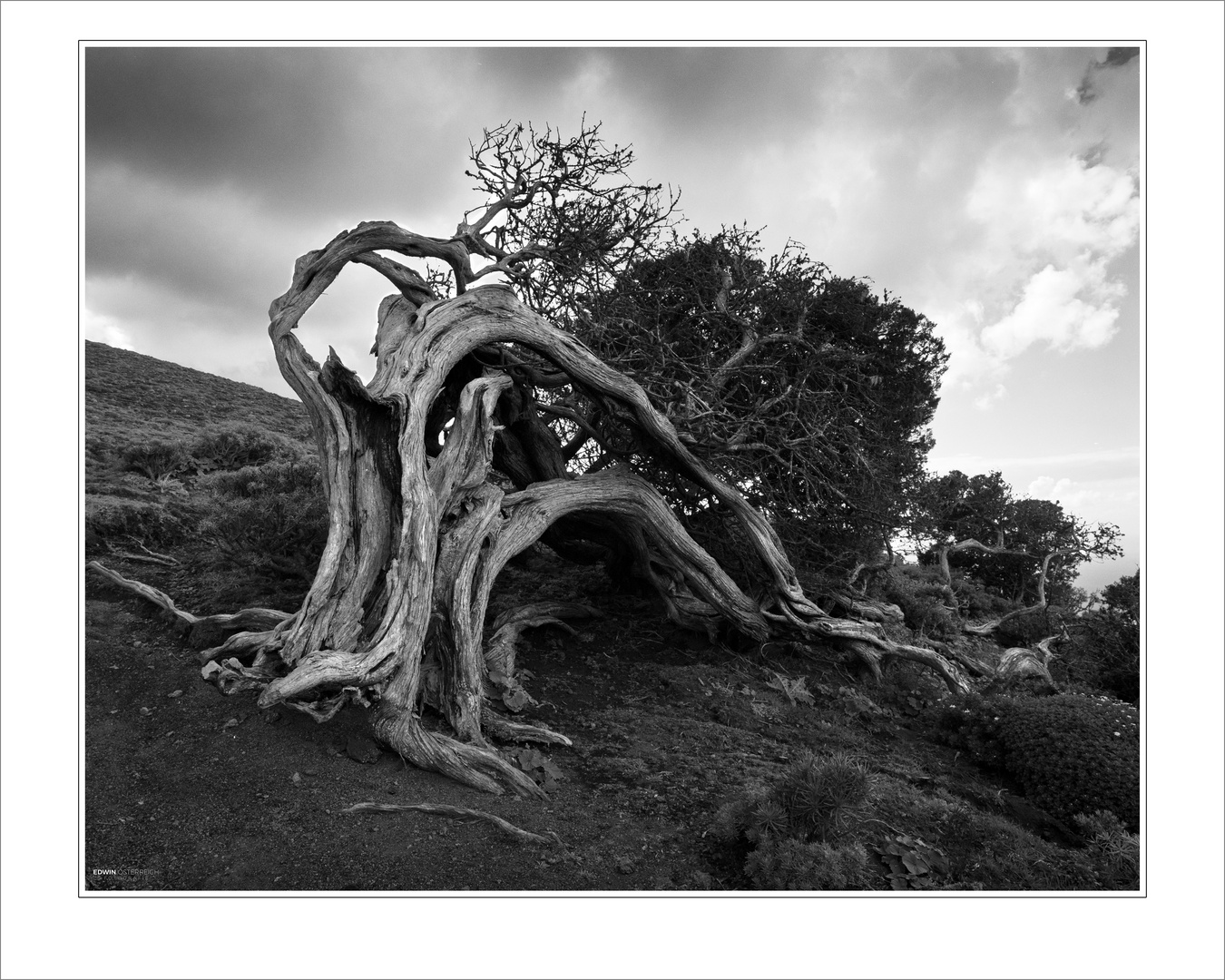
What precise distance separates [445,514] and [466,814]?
260 cm

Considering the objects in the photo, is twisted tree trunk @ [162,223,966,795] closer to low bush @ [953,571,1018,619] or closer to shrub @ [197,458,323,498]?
shrub @ [197,458,323,498]

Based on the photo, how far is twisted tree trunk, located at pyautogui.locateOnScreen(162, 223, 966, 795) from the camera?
197 inches

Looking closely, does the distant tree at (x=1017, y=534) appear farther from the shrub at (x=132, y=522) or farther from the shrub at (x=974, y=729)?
the shrub at (x=132, y=522)

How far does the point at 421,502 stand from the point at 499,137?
13.7 ft

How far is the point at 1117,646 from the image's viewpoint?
30.7ft

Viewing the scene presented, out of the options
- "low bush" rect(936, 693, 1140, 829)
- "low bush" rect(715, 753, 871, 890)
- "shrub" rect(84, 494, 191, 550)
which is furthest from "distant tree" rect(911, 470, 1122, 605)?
"shrub" rect(84, 494, 191, 550)

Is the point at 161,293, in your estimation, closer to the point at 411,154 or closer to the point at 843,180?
the point at 411,154

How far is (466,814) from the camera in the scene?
4.34 meters

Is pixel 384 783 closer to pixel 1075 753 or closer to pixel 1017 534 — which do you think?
pixel 1075 753

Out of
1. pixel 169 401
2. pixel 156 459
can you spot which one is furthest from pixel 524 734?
pixel 169 401

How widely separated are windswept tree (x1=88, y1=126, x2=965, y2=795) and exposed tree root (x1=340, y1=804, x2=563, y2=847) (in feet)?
1.33

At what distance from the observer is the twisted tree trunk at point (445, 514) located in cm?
501

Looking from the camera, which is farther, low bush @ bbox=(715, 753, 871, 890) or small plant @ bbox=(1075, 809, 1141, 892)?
small plant @ bbox=(1075, 809, 1141, 892)

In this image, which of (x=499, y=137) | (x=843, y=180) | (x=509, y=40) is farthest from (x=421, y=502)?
(x=843, y=180)
